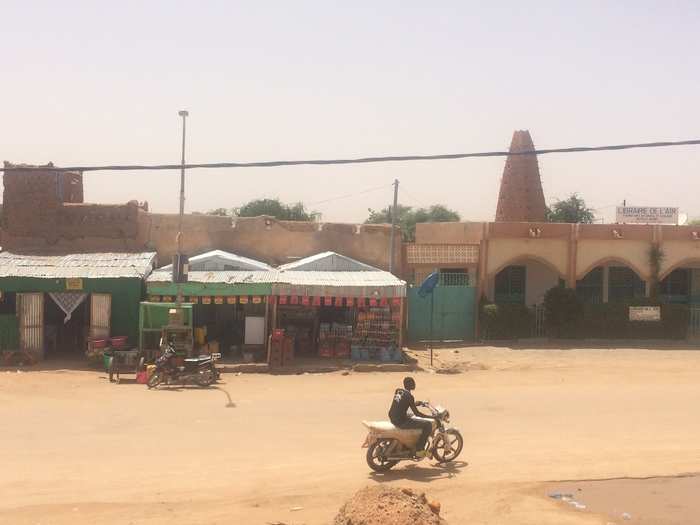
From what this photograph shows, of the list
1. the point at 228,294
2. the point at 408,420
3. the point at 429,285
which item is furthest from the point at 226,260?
the point at 408,420

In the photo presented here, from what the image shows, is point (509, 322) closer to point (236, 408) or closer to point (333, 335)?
point (333, 335)

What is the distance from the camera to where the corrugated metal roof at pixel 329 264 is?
2203 centimetres

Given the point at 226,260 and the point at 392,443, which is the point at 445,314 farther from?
the point at 392,443

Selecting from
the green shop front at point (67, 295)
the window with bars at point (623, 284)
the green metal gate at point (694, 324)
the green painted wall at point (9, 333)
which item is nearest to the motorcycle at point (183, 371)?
the green shop front at point (67, 295)

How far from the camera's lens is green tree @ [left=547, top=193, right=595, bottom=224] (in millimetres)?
52812

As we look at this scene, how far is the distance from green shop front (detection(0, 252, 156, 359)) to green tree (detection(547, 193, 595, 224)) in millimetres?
38308

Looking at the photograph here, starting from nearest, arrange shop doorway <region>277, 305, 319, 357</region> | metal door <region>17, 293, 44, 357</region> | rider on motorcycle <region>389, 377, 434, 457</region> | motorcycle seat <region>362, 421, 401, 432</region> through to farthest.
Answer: motorcycle seat <region>362, 421, 401, 432</region> → rider on motorcycle <region>389, 377, 434, 457</region> → metal door <region>17, 293, 44, 357</region> → shop doorway <region>277, 305, 319, 357</region>

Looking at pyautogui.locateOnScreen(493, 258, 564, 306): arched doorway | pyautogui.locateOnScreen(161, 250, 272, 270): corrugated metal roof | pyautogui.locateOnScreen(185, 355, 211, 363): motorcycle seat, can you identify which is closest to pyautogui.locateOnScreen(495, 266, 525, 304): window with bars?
pyautogui.locateOnScreen(493, 258, 564, 306): arched doorway

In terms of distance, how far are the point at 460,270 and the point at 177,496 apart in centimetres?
1821

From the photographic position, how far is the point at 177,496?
850cm

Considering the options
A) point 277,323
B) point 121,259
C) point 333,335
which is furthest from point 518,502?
point 121,259

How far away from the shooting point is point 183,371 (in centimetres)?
1664

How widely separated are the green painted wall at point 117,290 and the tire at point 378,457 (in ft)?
38.5

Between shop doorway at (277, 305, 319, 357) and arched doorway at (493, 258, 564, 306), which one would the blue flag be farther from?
arched doorway at (493, 258, 564, 306)
